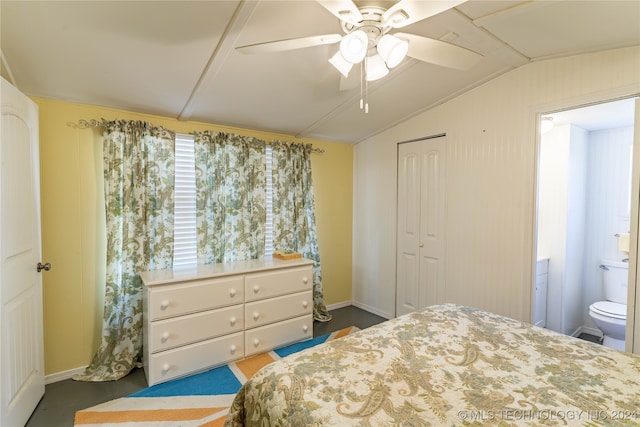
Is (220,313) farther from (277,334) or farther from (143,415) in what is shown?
(143,415)

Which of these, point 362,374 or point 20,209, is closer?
point 362,374

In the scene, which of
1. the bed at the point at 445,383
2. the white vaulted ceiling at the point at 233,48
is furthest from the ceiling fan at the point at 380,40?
the bed at the point at 445,383

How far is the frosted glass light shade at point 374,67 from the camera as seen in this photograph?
65.9 inches

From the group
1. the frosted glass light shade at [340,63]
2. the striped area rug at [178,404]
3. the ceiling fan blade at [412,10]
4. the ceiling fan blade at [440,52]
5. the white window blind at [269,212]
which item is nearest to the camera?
the ceiling fan blade at [412,10]

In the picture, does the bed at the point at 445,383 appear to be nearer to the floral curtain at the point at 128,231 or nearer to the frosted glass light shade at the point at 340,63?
the frosted glass light shade at the point at 340,63

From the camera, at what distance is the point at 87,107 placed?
2.38 metres

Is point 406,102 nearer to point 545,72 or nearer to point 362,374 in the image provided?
point 545,72

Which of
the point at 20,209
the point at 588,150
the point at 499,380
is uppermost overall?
the point at 588,150

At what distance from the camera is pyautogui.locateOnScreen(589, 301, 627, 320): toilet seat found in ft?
8.59

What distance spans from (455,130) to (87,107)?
3.13 meters

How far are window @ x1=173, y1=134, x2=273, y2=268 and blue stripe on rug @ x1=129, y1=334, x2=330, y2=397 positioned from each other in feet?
3.13

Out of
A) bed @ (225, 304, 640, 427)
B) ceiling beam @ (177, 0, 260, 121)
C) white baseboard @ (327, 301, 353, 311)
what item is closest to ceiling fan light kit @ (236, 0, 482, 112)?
ceiling beam @ (177, 0, 260, 121)

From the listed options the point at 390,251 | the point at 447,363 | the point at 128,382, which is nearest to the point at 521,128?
the point at 390,251

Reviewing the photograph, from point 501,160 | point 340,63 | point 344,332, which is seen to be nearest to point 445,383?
point 340,63
